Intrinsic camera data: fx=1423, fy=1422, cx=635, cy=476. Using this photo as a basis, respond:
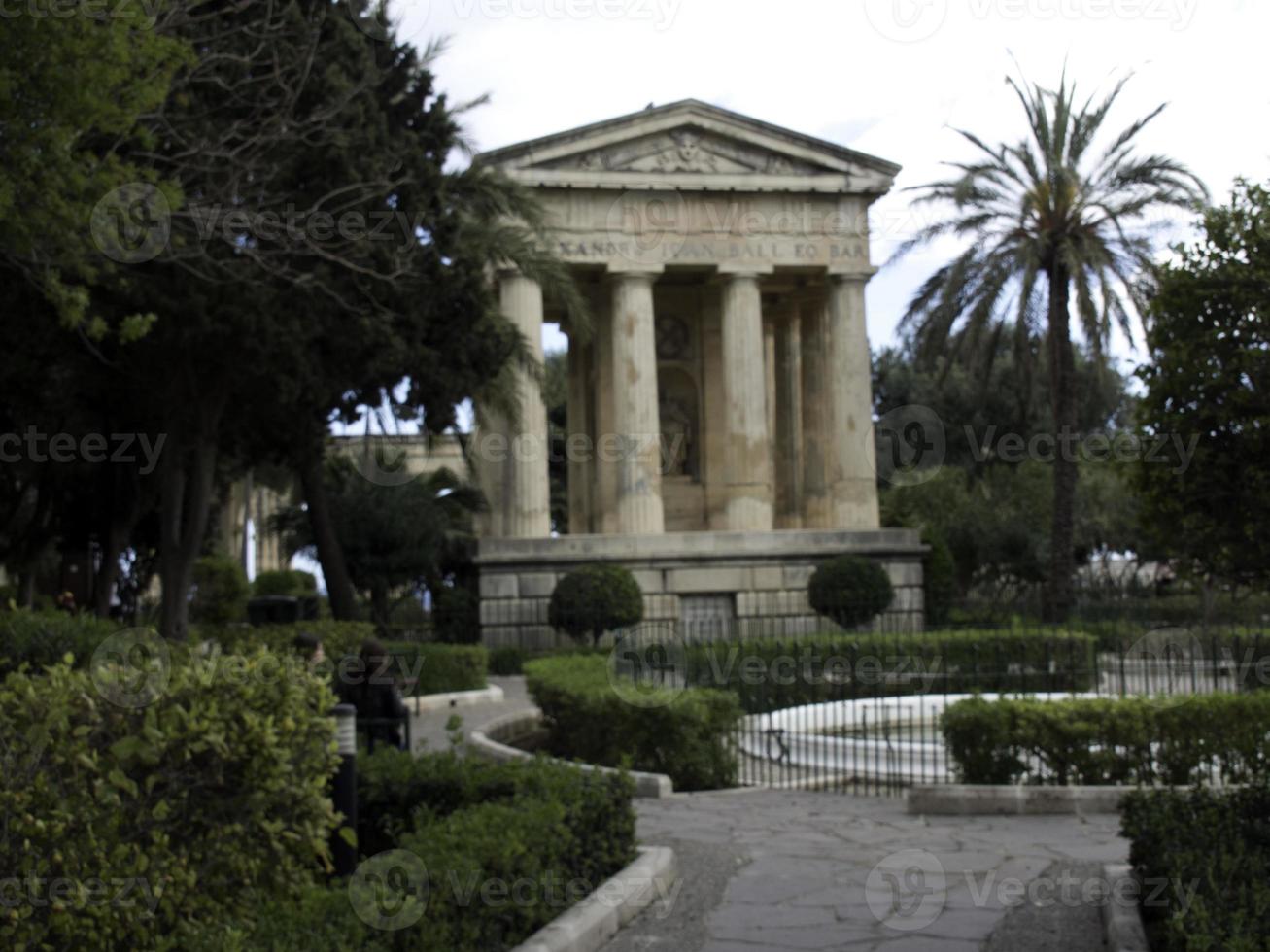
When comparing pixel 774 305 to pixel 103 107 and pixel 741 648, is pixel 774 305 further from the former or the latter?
pixel 103 107

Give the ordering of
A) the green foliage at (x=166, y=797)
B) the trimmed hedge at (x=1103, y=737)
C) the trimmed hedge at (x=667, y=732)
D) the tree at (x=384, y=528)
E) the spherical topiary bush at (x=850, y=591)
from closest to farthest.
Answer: the green foliage at (x=166, y=797) < the trimmed hedge at (x=1103, y=737) < the trimmed hedge at (x=667, y=732) < the spherical topiary bush at (x=850, y=591) < the tree at (x=384, y=528)

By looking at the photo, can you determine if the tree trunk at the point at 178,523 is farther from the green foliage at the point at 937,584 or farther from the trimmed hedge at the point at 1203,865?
the green foliage at the point at 937,584

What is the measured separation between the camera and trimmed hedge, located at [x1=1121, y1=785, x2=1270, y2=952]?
17.7 ft

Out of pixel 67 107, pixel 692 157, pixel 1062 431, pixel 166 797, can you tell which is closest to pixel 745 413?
pixel 692 157

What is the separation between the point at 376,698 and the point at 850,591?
1935cm

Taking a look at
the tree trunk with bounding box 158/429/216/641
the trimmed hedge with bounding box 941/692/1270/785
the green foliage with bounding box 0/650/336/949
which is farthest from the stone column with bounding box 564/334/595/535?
the green foliage with bounding box 0/650/336/949

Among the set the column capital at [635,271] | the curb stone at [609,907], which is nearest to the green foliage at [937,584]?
the column capital at [635,271]

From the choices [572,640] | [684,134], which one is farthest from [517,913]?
[684,134]

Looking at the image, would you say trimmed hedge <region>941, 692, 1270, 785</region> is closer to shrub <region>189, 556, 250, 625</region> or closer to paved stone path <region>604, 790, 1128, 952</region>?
paved stone path <region>604, 790, 1128, 952</region>

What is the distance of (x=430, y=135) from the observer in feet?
73.7

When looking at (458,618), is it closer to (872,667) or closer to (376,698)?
(872,667)

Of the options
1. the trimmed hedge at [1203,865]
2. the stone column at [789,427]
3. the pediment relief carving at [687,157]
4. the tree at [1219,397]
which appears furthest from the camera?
the stone column at [789,427]

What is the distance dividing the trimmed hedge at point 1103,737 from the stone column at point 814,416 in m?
22.3

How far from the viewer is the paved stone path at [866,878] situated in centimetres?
737
